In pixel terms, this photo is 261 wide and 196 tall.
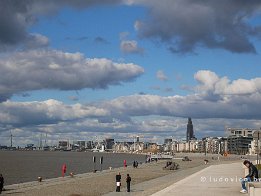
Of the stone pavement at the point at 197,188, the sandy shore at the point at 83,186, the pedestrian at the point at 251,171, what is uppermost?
the pedestrian at the point at 251,171

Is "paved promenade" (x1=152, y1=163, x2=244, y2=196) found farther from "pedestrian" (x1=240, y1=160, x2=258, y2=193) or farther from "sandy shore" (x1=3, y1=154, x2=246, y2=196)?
"pedestrian" (x1=240, y1=160, x2=258, y2=193)

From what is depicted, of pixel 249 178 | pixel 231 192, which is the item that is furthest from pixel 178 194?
pixel 249 178

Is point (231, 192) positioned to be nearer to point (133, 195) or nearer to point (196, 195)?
point (196, 195)

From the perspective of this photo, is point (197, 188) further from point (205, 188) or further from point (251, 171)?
point (251, 171)

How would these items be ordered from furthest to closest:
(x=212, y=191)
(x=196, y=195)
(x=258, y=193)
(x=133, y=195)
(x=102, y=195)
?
(x=102, y=195) < (x=133, y=195) < (x=212, y=191) < (x=196, y=195) < (x=258, y=193)

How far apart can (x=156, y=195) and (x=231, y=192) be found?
15.4ft

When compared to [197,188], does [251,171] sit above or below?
above

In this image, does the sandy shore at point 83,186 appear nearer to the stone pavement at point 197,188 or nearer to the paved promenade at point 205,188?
the stone pavement at point 197,188

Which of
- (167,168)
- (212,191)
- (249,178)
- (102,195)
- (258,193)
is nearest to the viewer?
(258,193)

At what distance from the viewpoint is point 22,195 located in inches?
1363

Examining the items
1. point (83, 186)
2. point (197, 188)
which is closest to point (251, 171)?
point (197, 188)

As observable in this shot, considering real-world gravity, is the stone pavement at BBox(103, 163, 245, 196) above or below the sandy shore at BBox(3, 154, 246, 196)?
above

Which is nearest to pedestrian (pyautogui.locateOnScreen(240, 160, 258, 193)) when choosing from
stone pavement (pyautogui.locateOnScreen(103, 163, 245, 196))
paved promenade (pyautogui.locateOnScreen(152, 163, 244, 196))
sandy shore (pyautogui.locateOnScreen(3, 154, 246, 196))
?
stone pavement (pyautogui.locateOnScreen(103, 163, 245, 196))

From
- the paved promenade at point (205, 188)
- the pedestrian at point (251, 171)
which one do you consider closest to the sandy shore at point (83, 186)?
the paved promenade at point (205, 188)
